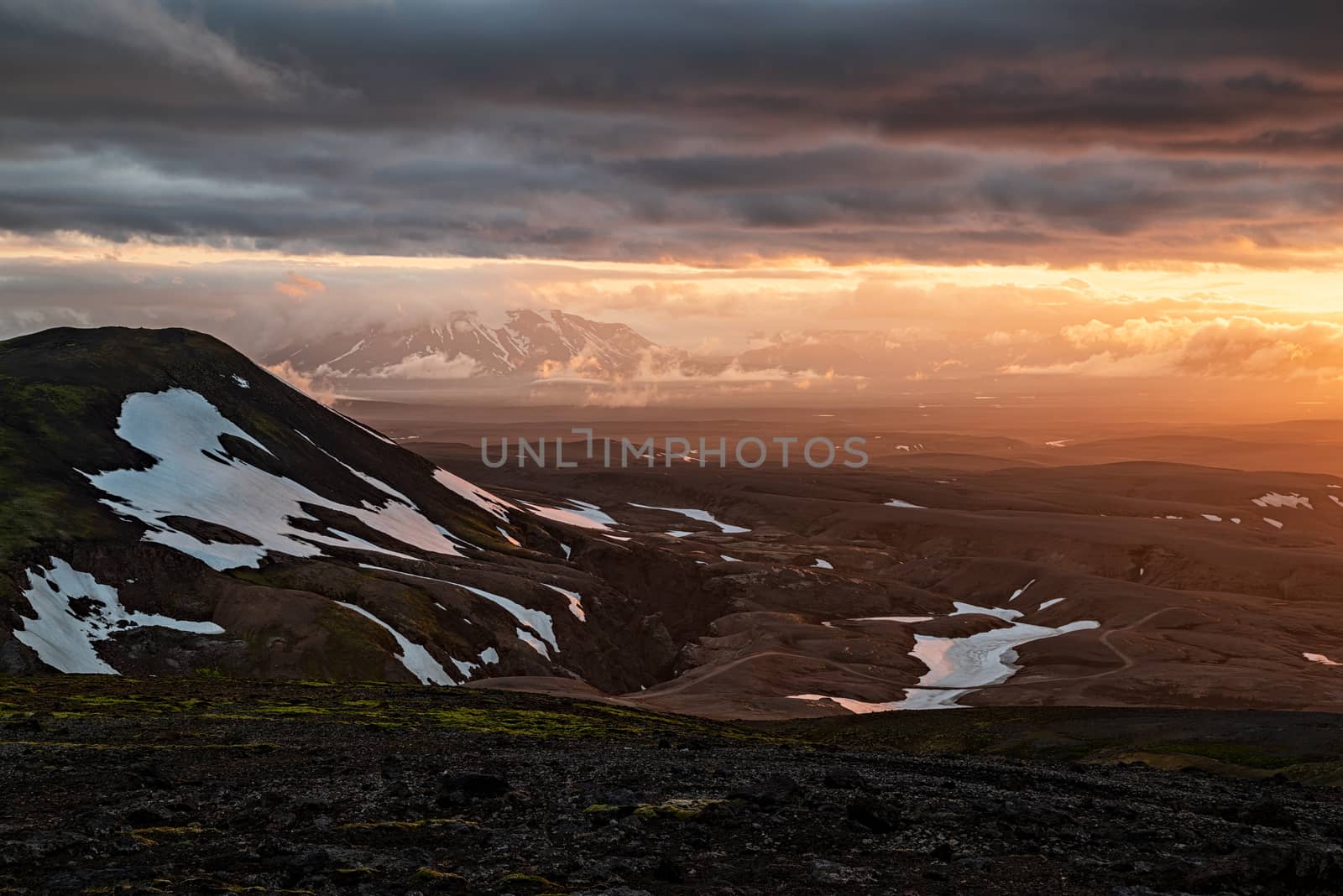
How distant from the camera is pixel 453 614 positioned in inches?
5054

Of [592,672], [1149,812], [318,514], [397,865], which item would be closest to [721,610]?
[592,672]

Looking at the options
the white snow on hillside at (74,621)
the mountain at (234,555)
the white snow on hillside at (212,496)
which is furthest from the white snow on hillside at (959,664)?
the white snow on hillside at (74,621)

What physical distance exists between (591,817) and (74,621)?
80904mm

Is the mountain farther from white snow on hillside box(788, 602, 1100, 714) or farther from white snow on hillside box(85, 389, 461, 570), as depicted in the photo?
white snow on hillside box(788, 602, 1100, 714)

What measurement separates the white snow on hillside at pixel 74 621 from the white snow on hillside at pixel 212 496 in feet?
37.9

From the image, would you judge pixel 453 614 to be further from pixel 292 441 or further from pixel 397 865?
pixel 397 865

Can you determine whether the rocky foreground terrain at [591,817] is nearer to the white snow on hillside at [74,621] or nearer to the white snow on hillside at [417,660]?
the white snow on hillside at [74,621]

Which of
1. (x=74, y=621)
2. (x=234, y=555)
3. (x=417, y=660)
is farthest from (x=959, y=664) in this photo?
(x=74, y=621)

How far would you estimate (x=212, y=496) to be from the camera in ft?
480

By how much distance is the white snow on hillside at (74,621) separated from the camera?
319 feet

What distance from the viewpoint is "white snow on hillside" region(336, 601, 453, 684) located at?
369 ft

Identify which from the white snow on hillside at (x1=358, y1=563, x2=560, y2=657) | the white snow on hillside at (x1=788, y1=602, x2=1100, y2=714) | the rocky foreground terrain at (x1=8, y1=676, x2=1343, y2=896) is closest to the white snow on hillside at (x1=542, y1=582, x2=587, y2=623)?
the white snow on hillside at (x1=358, y1=563, x2=560, y2=657)

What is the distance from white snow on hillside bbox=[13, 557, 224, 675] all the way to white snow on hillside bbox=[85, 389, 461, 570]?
11.5 metres

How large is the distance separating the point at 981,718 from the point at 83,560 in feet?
264
